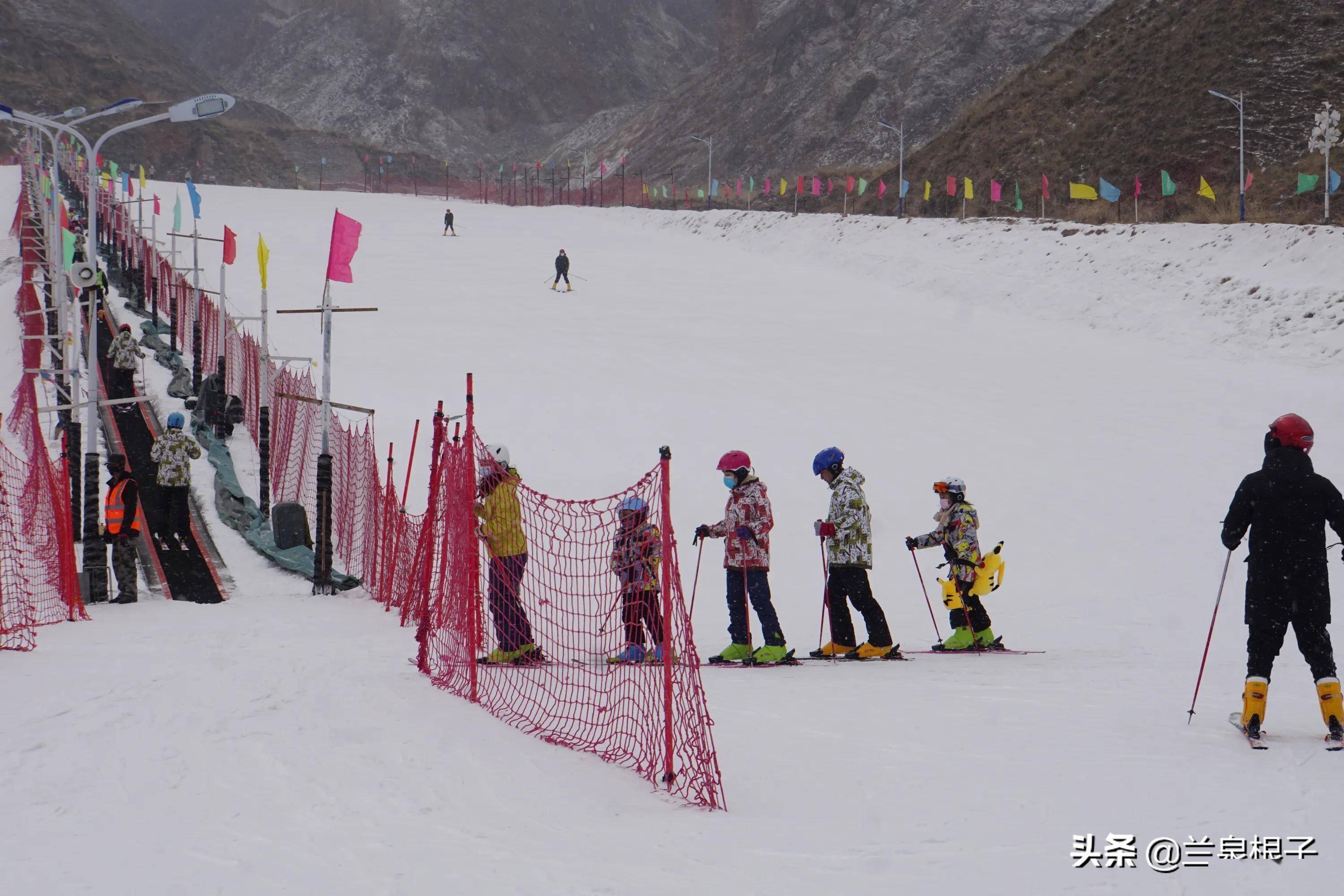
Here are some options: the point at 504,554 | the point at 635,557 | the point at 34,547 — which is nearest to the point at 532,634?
the point at 504,554

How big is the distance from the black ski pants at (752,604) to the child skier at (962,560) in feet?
5.05

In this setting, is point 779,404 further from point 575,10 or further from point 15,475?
point 575,10

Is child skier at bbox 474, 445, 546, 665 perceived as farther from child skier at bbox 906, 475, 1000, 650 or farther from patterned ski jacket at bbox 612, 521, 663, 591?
child skier at bbox 906, 475, 1000, 650

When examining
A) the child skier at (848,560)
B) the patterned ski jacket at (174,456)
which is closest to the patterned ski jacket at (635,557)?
the child skier at (848,560)

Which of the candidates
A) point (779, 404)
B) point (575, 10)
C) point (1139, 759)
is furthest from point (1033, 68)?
point (575, 10)

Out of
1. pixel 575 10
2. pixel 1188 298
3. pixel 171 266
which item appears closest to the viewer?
pixel 1188 298

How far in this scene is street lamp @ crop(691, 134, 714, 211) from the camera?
62.9 meters

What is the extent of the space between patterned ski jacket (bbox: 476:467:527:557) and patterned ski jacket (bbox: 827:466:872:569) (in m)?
2.36

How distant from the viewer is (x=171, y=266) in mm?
27641

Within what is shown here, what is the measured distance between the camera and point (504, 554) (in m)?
8.53

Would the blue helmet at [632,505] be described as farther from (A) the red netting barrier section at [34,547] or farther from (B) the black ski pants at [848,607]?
(A) the red netting barrier section at [34,547]

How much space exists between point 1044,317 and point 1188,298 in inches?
130

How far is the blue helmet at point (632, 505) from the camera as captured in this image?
773 centimetres

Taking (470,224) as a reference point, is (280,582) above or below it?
below
